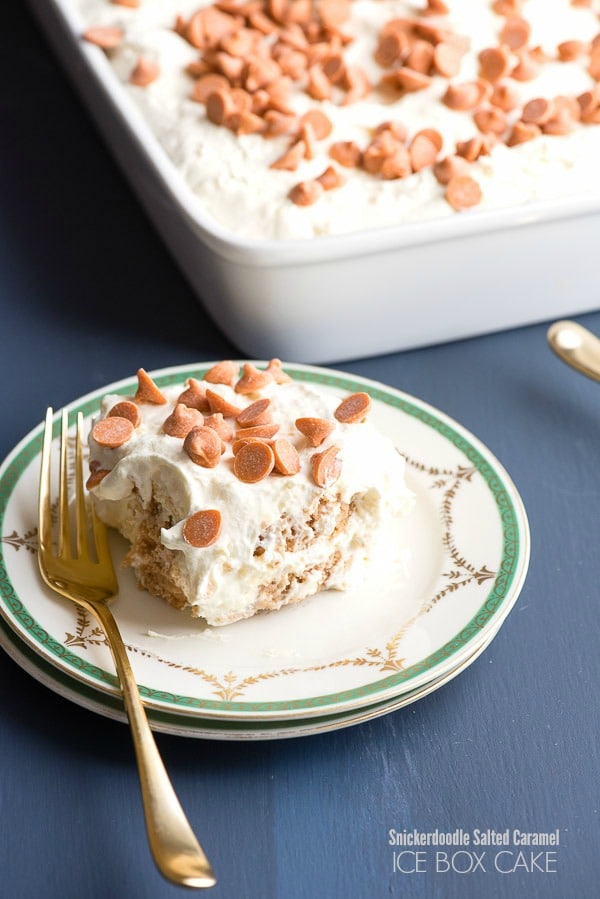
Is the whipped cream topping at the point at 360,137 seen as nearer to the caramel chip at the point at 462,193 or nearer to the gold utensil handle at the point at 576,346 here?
the caramel chip at the point at 462,193

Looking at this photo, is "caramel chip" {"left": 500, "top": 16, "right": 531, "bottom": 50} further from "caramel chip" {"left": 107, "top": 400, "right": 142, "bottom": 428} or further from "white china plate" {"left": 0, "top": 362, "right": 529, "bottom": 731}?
"caramel chip" {"left": 107, "top": 400, "right": 142, "bottom": 428}

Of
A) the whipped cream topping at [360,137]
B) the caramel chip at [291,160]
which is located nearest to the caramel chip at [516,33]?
the whipped cream topping at [360,137]

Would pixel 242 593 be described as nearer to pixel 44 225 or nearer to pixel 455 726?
pixel 455 726

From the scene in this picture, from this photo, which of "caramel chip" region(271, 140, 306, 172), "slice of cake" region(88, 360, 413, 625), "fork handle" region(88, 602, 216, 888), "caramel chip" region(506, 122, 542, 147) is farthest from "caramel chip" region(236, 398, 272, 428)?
"caramel chip" region(506, 122, 542, 147)

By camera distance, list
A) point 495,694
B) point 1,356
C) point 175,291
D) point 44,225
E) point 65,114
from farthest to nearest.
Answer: point 65,114 → point 44,225 → point 175,291 → point 1,356 → point 495,694

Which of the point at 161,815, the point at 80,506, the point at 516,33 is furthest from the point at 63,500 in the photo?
the point at 516,33

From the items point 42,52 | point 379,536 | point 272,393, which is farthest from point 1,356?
point 42,52
